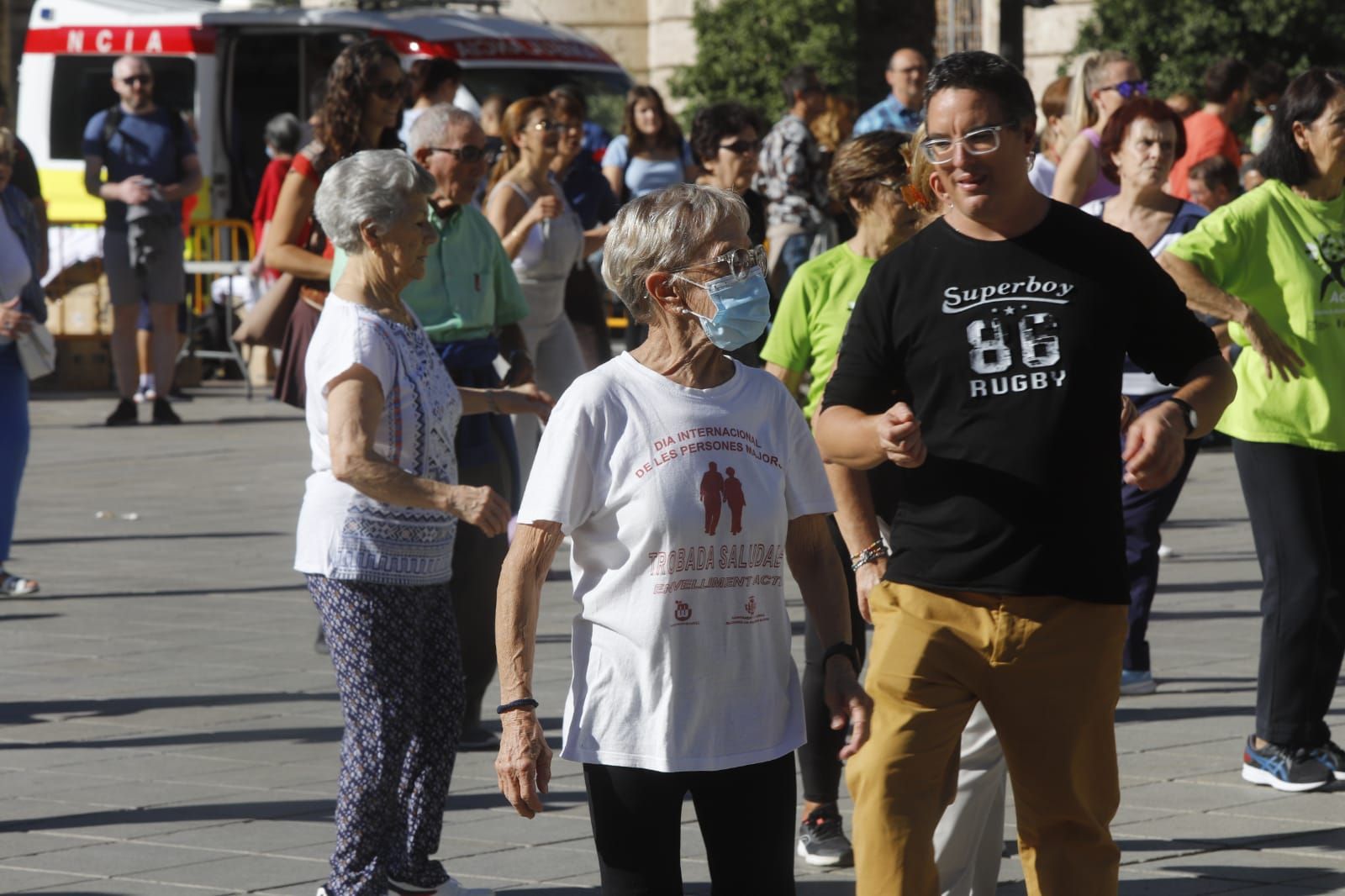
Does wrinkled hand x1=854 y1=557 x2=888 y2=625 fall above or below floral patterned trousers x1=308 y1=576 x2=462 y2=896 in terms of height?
above

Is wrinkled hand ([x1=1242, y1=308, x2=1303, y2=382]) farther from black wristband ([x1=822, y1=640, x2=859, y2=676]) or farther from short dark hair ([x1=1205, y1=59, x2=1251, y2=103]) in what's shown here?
short dark hair ([x1=1205, y1=59, x2=1251, y2=103])

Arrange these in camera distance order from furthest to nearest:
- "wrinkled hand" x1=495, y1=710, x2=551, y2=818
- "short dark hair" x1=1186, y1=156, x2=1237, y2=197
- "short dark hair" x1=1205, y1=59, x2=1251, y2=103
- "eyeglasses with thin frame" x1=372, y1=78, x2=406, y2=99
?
"short dark hair" x1=1205, y1=59, x2=1251, y2=103, "short dark hair" x1=1186, y1=156, x2=1237, y2=197, "eyeglasses with thin frame" x1=372, y1=78, x2=406, y2=99, "wrinkled hand" x1=495, y1=710, x2=551, y2=818

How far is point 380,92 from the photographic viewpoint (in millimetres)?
7402

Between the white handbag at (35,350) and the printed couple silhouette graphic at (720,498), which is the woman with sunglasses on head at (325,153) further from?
the printed couple silhouette graphic at (720,498)

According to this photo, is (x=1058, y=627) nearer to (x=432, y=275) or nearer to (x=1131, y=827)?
(x=1131, y=827)

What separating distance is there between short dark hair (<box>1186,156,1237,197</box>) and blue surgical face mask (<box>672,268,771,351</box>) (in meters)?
8.23

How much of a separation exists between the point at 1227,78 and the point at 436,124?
746 cm

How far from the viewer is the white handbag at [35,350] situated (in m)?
9.35

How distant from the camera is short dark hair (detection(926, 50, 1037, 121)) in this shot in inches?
164

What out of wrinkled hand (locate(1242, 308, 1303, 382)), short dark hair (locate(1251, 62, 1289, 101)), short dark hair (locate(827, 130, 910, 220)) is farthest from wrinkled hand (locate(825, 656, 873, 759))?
short dark hair (locate(1251, 62, 1289, 101))

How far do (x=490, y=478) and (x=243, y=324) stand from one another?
1.33m

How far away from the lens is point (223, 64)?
843 inches

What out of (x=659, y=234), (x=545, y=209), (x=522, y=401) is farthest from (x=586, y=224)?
(x=659, y=234)

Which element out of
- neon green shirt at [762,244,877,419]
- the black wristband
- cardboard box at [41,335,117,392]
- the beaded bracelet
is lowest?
cardboard box at [41,335,117,392]
